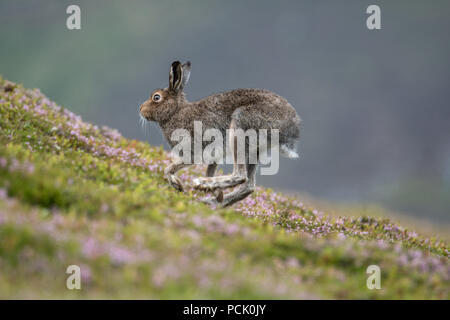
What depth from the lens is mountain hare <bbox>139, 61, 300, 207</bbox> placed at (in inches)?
474

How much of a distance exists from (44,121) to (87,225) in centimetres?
863

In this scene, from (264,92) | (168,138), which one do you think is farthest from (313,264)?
(168,138)

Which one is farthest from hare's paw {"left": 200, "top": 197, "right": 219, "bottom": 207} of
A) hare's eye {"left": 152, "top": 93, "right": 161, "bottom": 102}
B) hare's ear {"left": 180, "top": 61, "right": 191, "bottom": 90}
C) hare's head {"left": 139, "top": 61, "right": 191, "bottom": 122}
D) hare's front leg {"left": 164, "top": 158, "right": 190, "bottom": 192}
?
hare's ear {"left": 180, "top": 61, "right": 191, "bottom": 90}

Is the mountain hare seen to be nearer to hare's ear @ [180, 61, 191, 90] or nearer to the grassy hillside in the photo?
hare's ear @ [180, 61, 191, 90]

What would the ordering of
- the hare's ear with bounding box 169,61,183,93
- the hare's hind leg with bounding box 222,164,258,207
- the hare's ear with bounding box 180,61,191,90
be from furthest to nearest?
the hare's ear with bounding box 180,61,191,90 → the hare's ear with bounding box 169,61,183,93 → the hare's hind leg with bounding box 222,164,258,207

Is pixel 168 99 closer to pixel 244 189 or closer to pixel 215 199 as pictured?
pixel 215 199

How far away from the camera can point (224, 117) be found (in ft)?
41.4

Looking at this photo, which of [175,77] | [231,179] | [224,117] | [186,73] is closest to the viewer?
[231,179]

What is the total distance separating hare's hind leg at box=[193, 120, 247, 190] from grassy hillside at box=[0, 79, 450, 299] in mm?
1923

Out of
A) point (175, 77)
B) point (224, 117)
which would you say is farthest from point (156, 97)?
point (224, 117)

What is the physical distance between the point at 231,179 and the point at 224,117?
186 cm

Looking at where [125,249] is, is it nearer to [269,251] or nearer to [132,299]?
[132,299]

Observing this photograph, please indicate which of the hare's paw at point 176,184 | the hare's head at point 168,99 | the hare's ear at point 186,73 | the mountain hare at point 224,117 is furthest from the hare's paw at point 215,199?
the hare's ear at point 186,73

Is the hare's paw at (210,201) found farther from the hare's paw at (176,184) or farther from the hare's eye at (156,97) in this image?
the hare's eye at (156,97)
